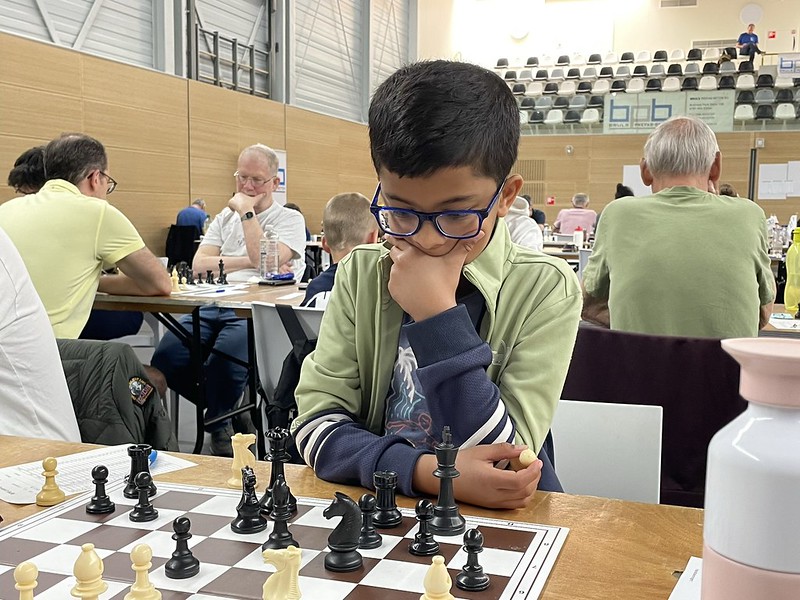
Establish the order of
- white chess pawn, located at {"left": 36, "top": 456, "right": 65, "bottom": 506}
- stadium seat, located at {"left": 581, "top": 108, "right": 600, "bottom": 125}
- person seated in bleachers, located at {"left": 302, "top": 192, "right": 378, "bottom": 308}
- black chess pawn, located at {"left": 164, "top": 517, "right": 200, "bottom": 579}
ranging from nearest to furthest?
1. black chess pawn, located at {"left": 164, "top": 517, "right": 200, "bottom": 579}
2. white chess pawn, located at {"left": 36, "top": 456, "right": 65, "bottom": 506}
3. person seated in bleachers, located at {"left": 302, "top": 192, "right": 378, "bottom": 308}
4. stadium seat, located at {"left": 581, "top": 108, "right": 600, "bottom": 125}

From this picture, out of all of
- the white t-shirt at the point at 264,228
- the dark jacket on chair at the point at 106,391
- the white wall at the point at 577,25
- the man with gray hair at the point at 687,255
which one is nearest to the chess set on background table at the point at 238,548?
the dark jacket on chair at the point at 106,391

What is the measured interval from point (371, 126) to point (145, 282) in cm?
265

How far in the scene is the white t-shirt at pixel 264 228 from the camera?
5.30 m

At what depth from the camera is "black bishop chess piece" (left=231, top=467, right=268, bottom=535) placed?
990 mm

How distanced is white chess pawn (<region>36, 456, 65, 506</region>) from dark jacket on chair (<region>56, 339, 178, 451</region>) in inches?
41.7

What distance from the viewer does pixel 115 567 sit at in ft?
2.89

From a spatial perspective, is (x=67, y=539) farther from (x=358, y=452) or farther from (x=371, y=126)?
(x=371, y=126)

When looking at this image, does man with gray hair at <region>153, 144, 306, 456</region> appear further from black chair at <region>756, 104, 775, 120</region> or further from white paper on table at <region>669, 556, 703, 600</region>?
black chair at <region>756, 104, 775, 120</region>

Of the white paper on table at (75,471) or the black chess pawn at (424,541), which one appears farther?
the white paper on table at (75,471)

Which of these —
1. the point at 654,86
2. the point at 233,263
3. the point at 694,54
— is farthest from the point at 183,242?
the point at 694,54

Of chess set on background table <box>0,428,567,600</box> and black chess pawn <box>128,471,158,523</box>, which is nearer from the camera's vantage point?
chess set on background table <box>0,428,567,600</box>

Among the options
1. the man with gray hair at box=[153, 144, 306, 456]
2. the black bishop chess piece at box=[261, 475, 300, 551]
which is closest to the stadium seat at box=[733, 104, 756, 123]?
the man with gray hair at box=[153, 144, 306, 456]

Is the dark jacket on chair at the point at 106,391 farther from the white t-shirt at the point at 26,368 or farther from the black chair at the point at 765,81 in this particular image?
the black chair at the point at 765,81

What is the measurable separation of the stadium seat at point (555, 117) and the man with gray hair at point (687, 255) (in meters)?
13.3
